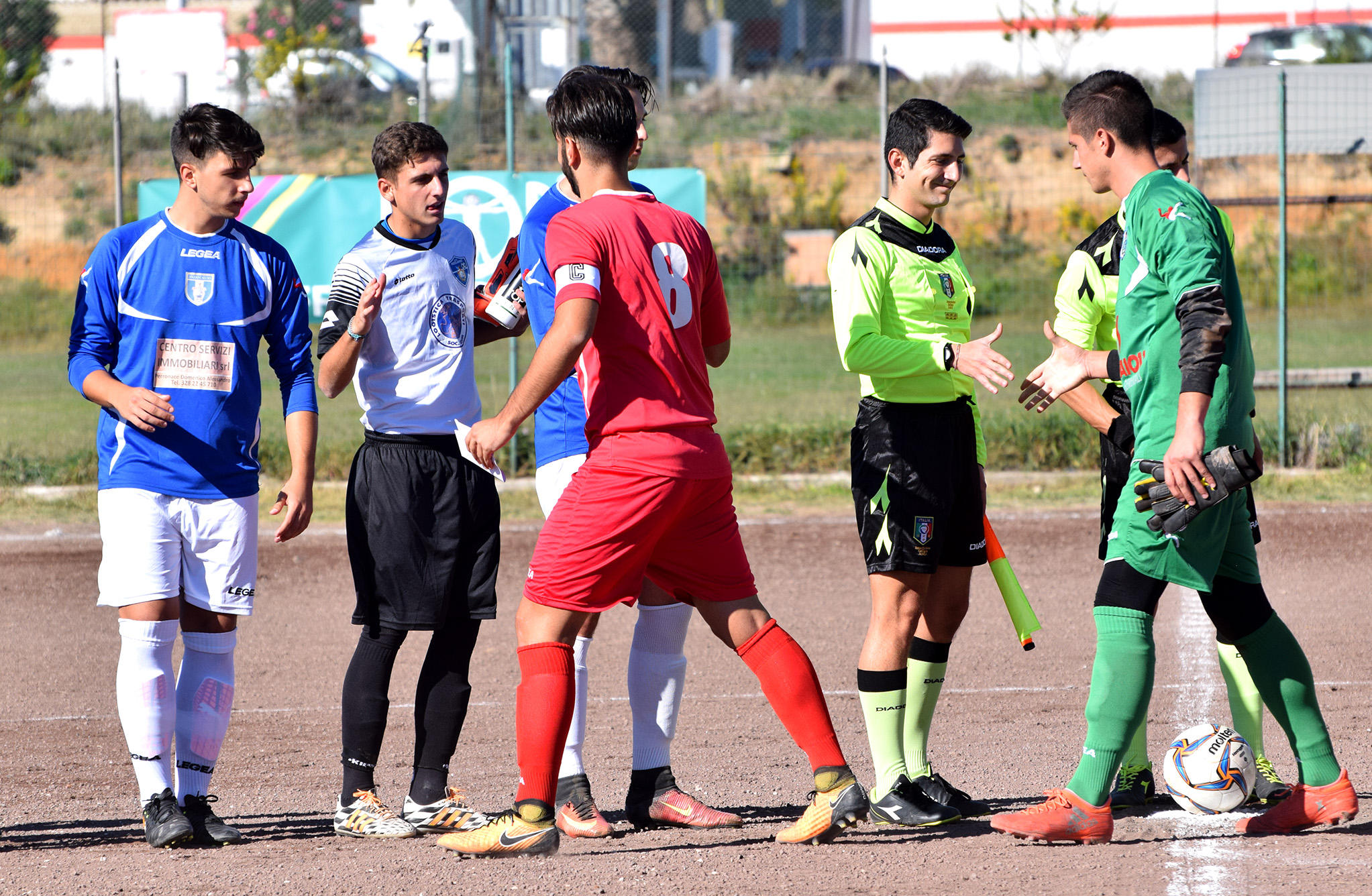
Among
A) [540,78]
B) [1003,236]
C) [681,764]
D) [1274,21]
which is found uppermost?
[1274,21]

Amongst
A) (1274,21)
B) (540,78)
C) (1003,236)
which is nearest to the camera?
(1003,236)

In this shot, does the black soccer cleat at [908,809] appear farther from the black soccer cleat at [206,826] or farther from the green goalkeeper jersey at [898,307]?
the black soccer cleat at [206,826]

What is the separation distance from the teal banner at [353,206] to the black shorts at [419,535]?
705cm

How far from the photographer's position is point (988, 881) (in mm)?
4051

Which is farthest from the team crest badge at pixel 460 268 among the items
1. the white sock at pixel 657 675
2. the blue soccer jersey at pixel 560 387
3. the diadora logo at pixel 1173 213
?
the diadora logo at pixel 1173 213

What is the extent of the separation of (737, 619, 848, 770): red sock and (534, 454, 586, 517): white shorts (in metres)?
0.89

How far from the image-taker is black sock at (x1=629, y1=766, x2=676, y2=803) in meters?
4.78

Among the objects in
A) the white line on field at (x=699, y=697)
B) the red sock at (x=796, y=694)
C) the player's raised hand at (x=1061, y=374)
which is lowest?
the white line on field at (x=699, y=697)

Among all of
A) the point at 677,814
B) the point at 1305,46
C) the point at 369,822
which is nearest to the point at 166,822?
the point at 369,822

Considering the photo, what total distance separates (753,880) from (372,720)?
1.32 meters

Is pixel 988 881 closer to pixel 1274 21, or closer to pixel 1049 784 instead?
pixel 1049 784

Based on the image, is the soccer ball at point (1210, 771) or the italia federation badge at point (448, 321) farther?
the italia federation badge at point (448, 321)

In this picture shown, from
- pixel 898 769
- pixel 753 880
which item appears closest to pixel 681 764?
pixel 898 769

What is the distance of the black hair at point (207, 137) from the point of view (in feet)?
15.2
